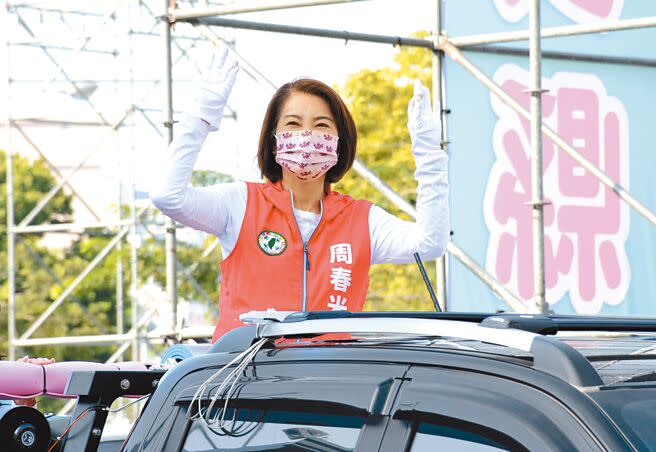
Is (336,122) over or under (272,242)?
over

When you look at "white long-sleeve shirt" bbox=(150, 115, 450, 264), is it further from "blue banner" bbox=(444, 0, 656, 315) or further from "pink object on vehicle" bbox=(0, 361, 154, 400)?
"blue banner" bbox=(444, 0, 656, 315)

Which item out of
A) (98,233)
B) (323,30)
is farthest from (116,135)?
(323,30)

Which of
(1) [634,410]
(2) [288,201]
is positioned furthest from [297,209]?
(1) [634,410]

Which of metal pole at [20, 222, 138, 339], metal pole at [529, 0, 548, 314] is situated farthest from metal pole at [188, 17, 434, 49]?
metal pole at [20, 222, 138, 339]

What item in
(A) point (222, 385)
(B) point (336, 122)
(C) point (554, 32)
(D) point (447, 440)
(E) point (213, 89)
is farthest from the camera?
(C) point (554, 32)

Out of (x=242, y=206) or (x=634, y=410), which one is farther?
(x=242, y=206)

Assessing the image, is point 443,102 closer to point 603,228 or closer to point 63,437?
point 603,228

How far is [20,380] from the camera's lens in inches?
133

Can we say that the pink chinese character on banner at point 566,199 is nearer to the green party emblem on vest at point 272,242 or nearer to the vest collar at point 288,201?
the vest collar at point 288,201

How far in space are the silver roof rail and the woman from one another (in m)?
0.95

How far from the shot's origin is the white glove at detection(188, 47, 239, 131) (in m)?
3.35

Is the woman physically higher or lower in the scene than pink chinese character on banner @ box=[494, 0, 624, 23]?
lower

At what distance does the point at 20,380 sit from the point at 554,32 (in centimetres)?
388

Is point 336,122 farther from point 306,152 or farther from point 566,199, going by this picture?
point 566,199
